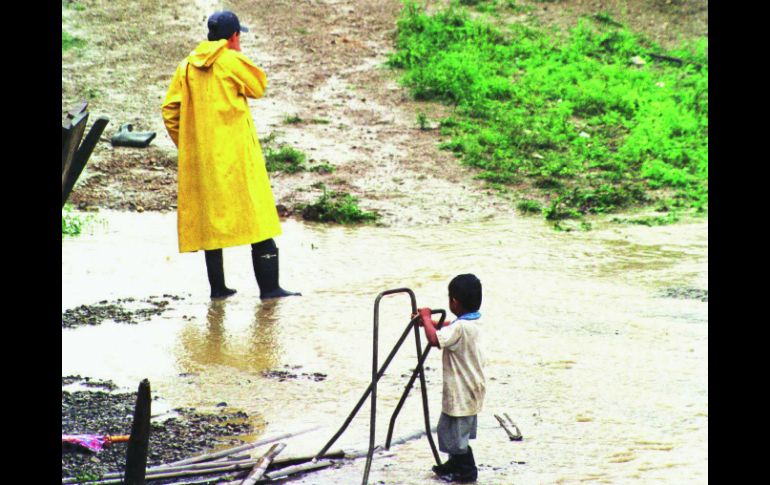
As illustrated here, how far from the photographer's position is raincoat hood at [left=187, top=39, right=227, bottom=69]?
7215mm

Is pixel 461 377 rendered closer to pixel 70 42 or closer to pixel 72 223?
pixel 72 223

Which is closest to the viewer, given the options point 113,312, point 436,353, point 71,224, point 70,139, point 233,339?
point 70,139

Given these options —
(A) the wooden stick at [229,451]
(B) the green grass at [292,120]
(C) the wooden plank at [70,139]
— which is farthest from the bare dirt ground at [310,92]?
(C) the wooden plank at [70,139]

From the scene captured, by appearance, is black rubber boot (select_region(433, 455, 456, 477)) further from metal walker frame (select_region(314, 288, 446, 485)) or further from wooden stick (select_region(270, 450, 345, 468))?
wooden stick (select_region(270, 450, 345, 468))

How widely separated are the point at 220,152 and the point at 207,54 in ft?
2.17

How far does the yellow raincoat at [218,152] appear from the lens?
728 cm

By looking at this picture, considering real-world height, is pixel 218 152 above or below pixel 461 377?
above

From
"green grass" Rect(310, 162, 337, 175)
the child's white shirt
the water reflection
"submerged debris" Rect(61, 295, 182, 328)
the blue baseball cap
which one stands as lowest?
the water reflection

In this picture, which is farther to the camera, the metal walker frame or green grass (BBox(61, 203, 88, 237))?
green grass (BBox(61, 203, 88, 237))

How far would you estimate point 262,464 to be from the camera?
4.44 m

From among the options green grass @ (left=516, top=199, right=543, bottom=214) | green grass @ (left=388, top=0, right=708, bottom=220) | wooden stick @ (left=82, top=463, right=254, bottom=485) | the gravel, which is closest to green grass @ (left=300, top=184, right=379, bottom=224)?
green grass @ (left=516, top=199, right=543, bottom=214)

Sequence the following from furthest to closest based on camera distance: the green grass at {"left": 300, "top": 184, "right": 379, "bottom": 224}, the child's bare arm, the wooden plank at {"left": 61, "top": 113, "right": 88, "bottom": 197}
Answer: the green grass at {"left": 300, "top": 184, "right": 379, "bottom": 224} < the child's bare arm < the wooden plank at {"left": 61, "top": 113, "right": 88, "bottom": 197}

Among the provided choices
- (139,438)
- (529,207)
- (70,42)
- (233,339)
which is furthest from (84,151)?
(70,42)

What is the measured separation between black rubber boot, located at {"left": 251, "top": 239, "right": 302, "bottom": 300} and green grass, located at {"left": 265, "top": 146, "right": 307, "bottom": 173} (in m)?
3.47
